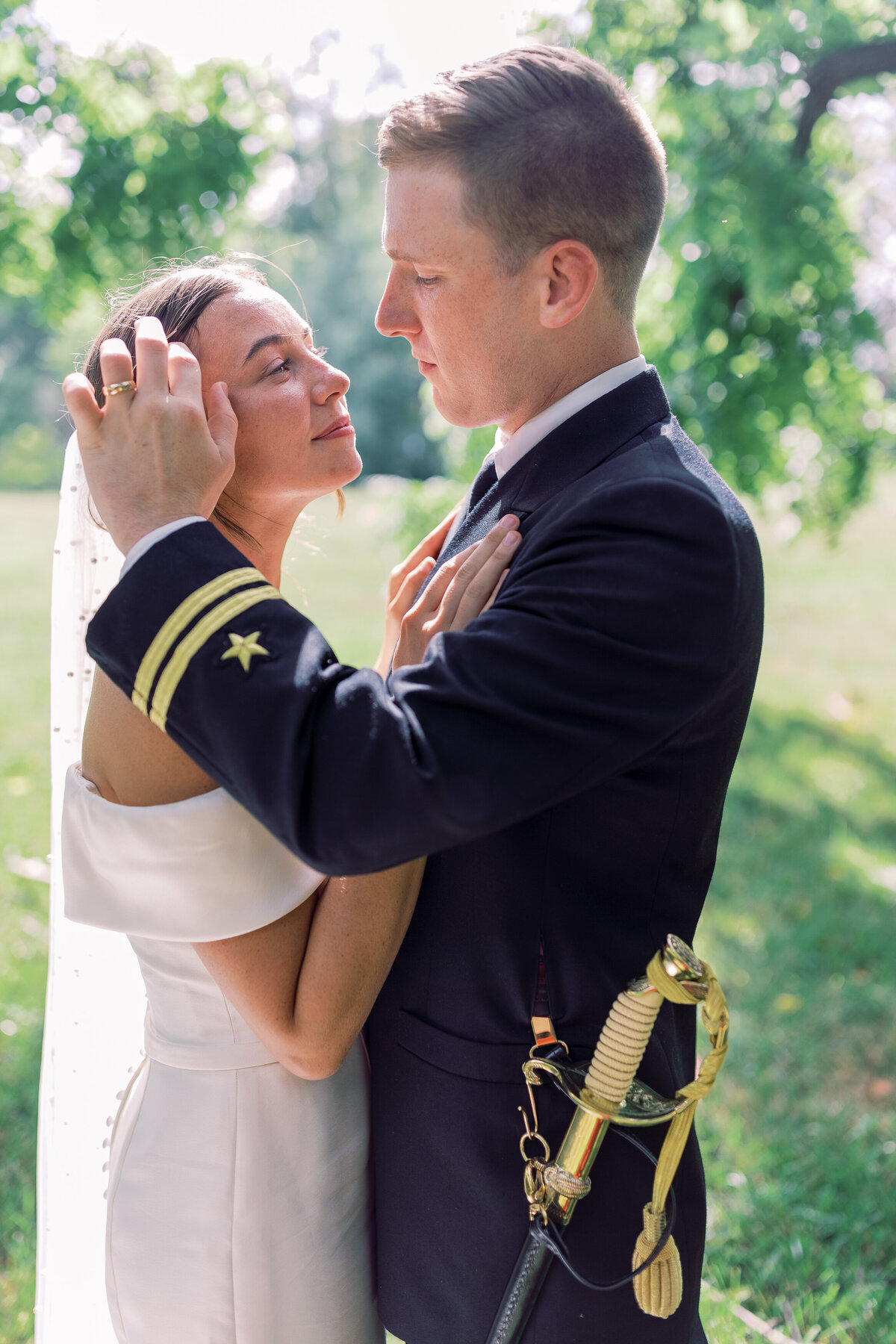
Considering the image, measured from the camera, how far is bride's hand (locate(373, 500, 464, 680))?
210cm

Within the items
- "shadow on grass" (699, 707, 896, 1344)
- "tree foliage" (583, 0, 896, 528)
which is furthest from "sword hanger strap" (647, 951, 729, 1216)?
"tree foliage" (583, 0, 896, 528)

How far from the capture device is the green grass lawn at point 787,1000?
338cm

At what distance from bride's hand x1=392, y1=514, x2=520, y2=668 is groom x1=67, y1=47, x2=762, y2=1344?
60 mm

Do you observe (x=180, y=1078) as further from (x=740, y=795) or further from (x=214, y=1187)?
(x=740, y=795)

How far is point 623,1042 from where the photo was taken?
1505mm

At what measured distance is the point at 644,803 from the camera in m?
1.59

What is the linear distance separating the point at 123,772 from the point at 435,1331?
1005 mm

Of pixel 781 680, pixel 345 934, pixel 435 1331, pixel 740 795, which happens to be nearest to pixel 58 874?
pixel 345 934

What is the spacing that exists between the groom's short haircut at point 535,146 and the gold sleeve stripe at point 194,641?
713 mm

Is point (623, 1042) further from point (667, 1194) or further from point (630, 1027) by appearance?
point (667, 1194)

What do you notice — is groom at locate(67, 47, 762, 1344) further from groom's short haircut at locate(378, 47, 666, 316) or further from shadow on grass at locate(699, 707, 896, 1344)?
shadow on grass at locate(699, 707, 896, 1344)

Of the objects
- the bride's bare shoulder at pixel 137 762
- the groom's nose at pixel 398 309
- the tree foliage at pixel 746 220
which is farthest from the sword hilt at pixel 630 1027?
the tree foliage at pixel 746 220

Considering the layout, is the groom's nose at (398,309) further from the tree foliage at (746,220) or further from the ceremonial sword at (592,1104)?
the tree foliage at (746,220)

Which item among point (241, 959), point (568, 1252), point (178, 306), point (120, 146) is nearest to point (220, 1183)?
point (241, 959)
